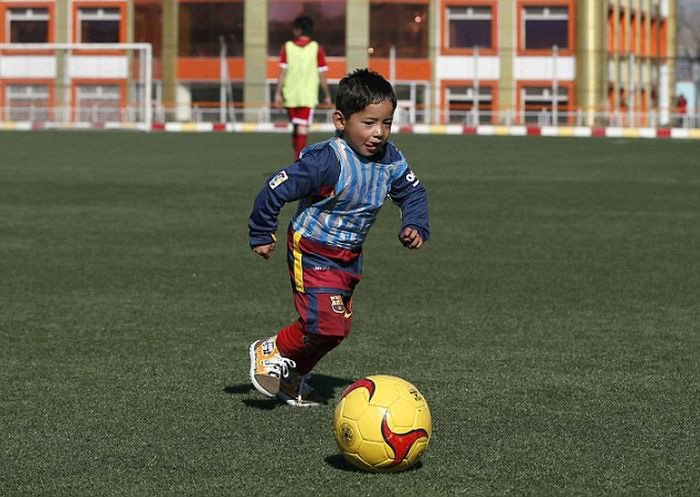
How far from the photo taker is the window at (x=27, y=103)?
159 feet

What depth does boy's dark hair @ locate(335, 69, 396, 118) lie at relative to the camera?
599 cm

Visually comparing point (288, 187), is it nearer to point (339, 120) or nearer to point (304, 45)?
point (339, 120)

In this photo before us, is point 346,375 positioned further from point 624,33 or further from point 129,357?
point 624,33

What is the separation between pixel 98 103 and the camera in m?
48.8

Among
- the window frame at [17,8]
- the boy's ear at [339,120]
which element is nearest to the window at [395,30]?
the window frame at [17,8]

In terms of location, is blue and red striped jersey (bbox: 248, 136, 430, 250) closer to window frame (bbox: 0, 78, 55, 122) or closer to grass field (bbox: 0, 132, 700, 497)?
grass field (bbox: 0, 132, 700, 497)

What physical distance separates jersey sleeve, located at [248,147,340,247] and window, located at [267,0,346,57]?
61.1 metres

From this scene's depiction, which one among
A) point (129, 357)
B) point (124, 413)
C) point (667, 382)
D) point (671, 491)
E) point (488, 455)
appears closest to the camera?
point (671, 491)

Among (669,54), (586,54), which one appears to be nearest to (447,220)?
(586,54)

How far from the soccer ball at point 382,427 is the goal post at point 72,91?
4157cm

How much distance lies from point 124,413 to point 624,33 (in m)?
69.2

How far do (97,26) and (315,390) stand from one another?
61535 mm

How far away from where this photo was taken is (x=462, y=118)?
196ft

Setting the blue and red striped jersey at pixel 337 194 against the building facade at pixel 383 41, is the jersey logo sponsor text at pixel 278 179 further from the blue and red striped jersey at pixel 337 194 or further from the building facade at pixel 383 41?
the building facade at pixel 383 41
